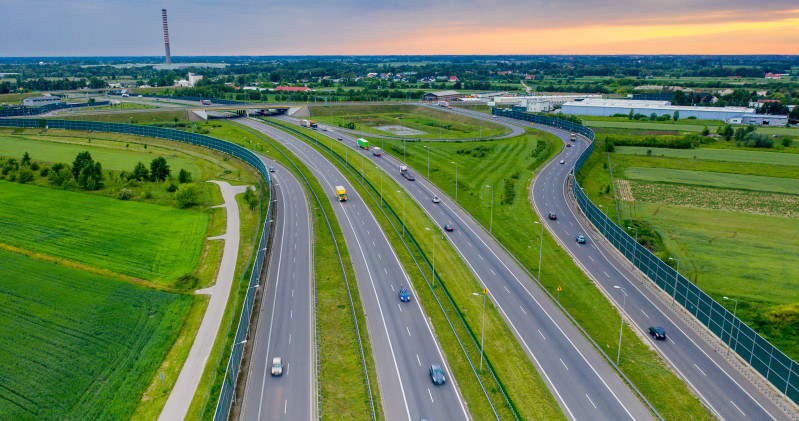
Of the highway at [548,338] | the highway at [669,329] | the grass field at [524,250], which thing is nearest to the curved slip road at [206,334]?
the grass field at [524,250]

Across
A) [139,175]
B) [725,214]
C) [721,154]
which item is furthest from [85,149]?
[721,154]

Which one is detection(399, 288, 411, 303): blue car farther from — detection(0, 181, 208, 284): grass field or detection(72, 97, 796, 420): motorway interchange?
detection(0, 181, 208, 284): grass field

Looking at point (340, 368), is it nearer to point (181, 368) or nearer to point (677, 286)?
point (181, 368)

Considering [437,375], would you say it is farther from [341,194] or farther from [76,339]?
[341,194]

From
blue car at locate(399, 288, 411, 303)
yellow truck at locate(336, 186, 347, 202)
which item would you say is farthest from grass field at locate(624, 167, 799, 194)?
blue car at locate(399, 288, 411, 303)

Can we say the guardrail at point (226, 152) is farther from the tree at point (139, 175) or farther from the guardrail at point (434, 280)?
the tree at point (139, 175)

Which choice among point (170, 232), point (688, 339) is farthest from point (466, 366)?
point (170, 232)
